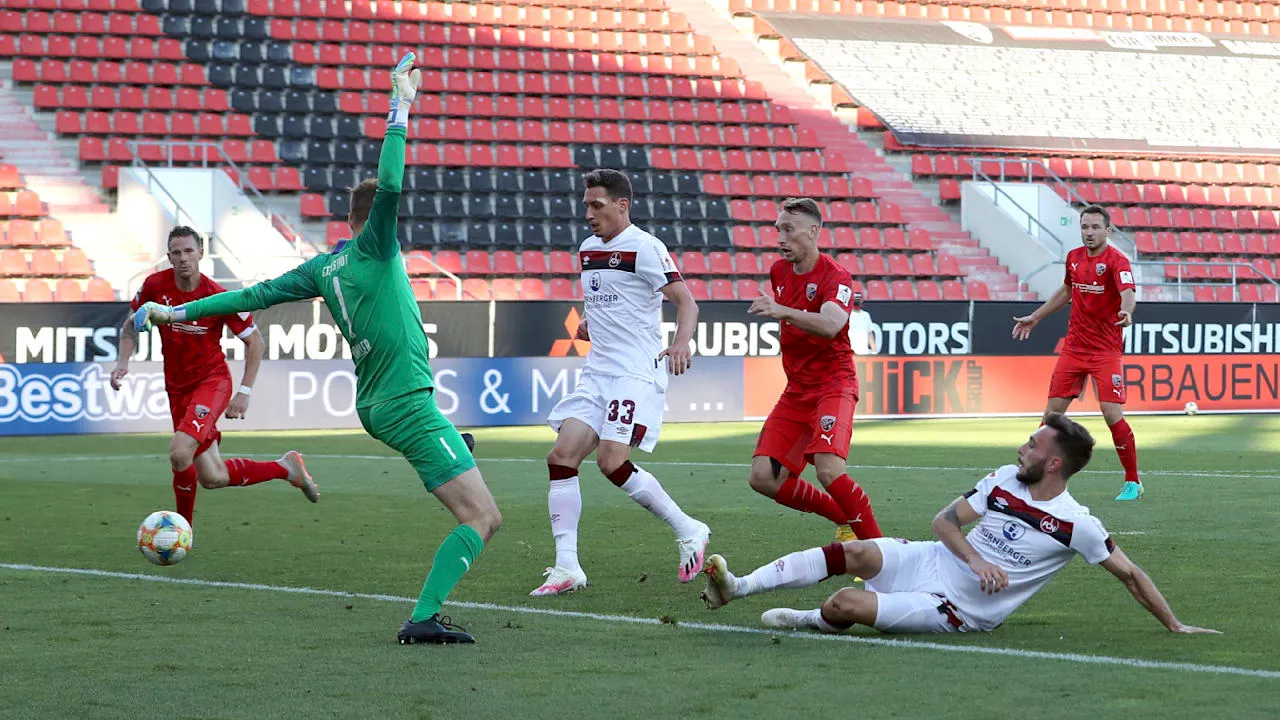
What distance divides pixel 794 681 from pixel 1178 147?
30393 millimetres

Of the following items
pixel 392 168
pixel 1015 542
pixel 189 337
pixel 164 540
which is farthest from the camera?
pixel 189 337

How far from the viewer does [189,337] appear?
10750 millimetres

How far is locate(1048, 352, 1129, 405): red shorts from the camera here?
1340 cm

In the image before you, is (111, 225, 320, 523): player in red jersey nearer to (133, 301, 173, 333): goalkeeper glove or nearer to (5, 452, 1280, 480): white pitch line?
(133, 301, 173, 333): goalkeeper glove

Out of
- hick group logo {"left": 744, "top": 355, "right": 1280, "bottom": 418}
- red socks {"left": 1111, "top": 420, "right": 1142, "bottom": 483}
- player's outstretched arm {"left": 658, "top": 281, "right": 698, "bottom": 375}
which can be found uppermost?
player's outstretched arm {"left": 658, "top": 281, "right": 698, "bottom": 375}

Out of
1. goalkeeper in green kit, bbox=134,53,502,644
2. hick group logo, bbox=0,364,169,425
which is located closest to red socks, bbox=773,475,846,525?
goalkeeper in green kit, bbox=134,53,502,644

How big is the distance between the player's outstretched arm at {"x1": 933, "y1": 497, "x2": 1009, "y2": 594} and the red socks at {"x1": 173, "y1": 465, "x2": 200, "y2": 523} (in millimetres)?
5375

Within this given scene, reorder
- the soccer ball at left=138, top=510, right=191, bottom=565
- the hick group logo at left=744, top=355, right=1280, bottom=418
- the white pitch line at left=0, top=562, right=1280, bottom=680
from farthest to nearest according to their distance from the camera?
1. the hick group logo at left=744, top=355, right=1280, bottom=418
2. the soccer ball at left=138, top=510, right=191, bottom=565
3. the white pitch line at left=0, top=562, right=1280, bottom=680

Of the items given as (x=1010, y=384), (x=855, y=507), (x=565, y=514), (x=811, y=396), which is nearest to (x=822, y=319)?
(x=811, y=396)

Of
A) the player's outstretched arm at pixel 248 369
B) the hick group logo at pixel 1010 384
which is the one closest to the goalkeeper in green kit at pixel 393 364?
the player's outstretched arm at pixel 248 369

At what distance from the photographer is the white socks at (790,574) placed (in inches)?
266

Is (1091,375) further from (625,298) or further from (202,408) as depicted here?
(202,408)

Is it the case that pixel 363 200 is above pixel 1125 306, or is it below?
above

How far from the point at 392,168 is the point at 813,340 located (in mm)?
3065
